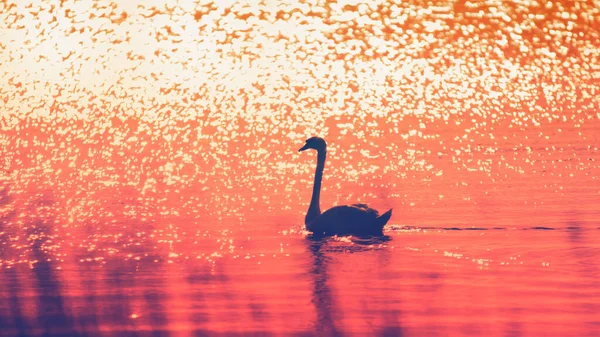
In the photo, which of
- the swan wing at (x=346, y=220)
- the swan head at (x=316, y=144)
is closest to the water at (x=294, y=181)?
the swan wing at (x=346, y=220)

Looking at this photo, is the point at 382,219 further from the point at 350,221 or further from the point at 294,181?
the point at 294,181

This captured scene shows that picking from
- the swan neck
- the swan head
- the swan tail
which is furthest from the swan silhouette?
the swan head

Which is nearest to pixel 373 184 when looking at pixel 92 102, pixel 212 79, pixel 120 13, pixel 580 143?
pixel 580 143

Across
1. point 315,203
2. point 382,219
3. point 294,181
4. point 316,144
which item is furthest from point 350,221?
point 294,181

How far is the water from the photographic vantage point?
1794cm

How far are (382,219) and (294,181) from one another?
6.09 m

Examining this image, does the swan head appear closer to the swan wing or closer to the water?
the water

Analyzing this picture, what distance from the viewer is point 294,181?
29094mm

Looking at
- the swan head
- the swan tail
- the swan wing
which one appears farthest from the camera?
the swan head

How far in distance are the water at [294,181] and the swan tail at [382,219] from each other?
18.9 inches

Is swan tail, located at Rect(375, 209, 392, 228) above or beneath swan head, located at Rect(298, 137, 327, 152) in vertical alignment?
beneath

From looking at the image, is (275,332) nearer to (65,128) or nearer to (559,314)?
(559,314)

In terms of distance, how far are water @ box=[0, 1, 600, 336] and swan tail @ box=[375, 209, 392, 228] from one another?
0.48 metres

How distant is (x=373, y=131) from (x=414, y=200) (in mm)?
10573
